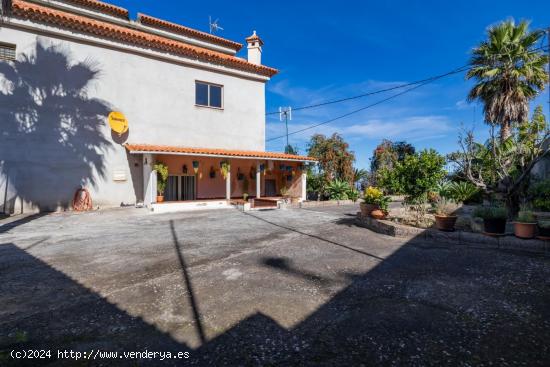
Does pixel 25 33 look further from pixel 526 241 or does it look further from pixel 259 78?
pixel 526 241

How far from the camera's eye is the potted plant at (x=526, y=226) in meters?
6.41

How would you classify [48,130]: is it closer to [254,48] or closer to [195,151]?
[195,151]

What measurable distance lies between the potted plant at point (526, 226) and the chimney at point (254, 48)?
59.3 feet

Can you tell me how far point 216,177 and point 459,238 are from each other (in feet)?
47.2

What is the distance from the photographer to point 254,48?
1978 centimetres

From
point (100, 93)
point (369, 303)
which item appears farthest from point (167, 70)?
point (369, 303)

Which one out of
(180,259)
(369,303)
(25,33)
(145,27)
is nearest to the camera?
(369,303)

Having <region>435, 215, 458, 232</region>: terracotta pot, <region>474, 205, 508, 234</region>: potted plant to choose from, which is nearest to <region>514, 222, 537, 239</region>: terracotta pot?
<region>474, 205, 508, 234</region>: potted plant

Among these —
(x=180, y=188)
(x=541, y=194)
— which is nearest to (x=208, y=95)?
(x=180, y=188)

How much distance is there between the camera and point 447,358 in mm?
2559

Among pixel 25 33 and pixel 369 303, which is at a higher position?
pixel 25 33

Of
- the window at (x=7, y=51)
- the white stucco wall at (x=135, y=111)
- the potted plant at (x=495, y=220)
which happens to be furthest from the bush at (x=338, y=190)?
the window at (x=7, y=51)

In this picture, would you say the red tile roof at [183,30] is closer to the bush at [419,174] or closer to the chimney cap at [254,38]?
the chimney cap at [254,38]

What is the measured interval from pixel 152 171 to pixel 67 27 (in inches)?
325
